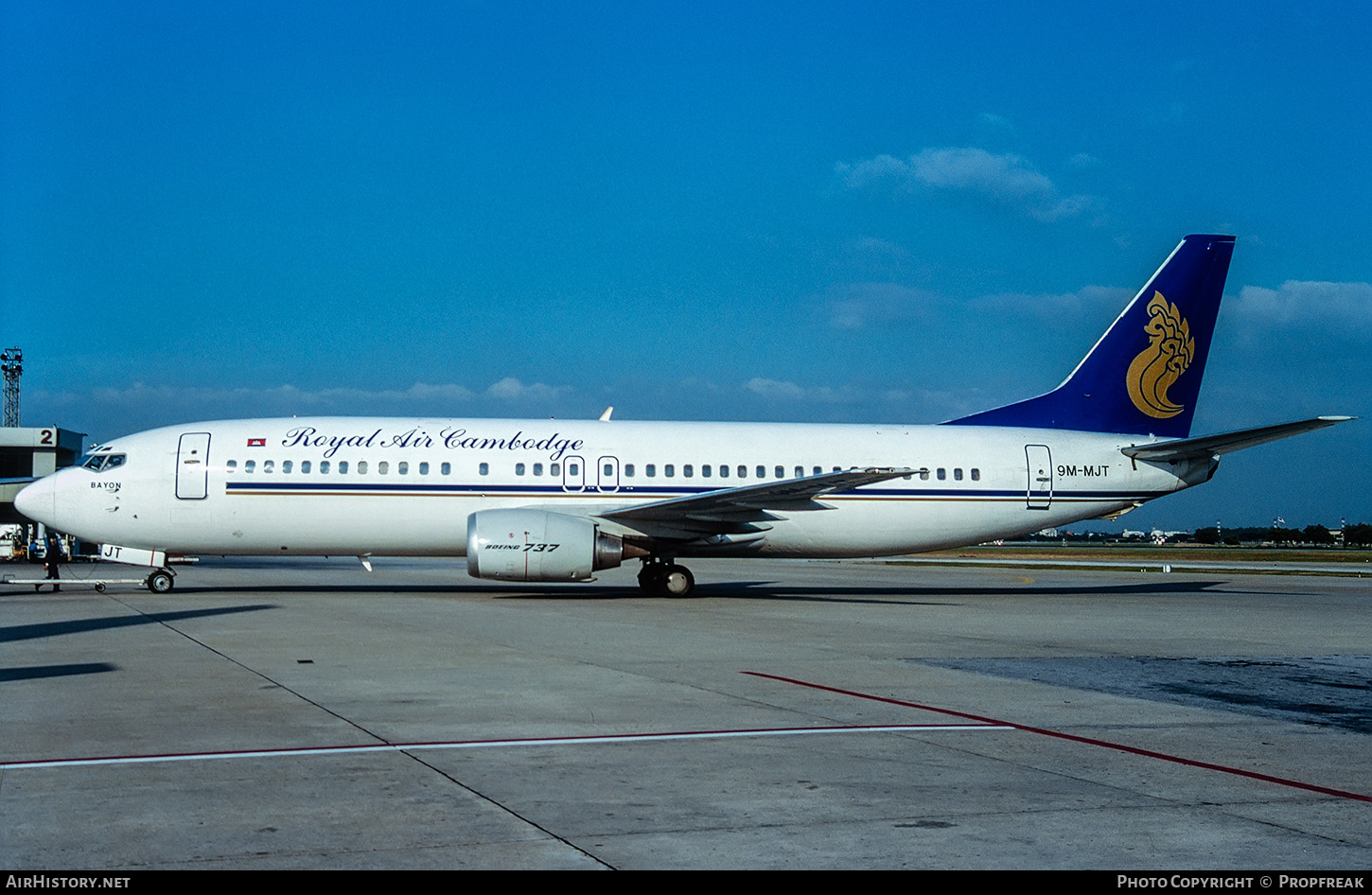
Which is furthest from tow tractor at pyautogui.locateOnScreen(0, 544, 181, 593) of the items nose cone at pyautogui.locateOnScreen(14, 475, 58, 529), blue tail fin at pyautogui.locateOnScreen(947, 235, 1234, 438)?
blue tail fin at pyautogui.locateOnScreen(947, 235, 1234, 438)

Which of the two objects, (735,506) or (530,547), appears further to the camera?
(735,506)

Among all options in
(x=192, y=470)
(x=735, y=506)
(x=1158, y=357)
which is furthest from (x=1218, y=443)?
(x=192, y=470)

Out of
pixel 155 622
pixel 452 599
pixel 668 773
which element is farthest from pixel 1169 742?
pixel 452 599

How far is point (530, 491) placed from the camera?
23.0 metres

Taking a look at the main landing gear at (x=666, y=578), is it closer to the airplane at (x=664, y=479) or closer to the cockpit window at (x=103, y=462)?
the airplane at (x=664, y=479)

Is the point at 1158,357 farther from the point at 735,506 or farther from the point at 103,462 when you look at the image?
A: the point at 103,462

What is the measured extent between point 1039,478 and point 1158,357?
4287mm

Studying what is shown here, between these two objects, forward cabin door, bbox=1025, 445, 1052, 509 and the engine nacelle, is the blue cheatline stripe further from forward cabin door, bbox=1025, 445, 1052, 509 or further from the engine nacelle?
the engine nacelle

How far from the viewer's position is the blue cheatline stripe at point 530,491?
881 inches

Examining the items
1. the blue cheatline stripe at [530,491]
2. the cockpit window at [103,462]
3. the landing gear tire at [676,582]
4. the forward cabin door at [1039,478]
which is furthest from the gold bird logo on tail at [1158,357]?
the cockpit window at [103,462]

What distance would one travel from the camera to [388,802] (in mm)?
5922

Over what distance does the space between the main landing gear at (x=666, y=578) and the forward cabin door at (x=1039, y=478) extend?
786 centimetres

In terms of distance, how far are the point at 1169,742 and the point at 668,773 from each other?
3690mm
